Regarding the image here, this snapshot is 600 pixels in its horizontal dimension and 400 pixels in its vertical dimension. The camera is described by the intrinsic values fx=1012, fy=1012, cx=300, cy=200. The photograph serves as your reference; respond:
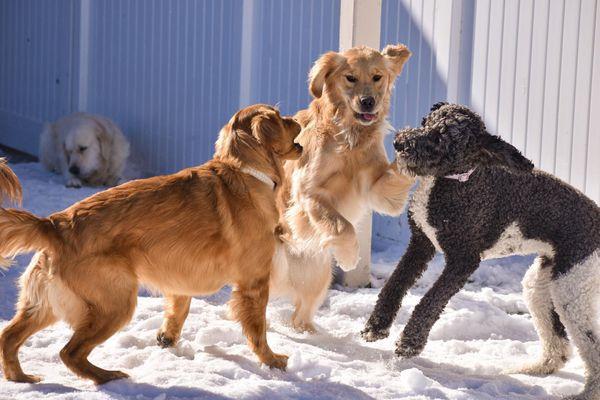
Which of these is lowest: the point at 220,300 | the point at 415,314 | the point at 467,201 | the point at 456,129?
the point at 220,300

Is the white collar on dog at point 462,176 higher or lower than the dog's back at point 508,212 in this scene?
higher

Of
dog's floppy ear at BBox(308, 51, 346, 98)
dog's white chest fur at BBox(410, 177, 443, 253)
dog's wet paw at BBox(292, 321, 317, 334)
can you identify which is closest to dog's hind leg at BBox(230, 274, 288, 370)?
dog's white chest fur at BBox(410, 177, 443, 253)

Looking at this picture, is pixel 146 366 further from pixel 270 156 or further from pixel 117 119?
pixel 117 119

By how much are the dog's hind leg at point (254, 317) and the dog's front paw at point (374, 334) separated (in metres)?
0.45

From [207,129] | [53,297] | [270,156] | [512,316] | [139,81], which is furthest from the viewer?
[139,81]

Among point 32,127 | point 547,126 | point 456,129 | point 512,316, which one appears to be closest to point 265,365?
point 456,129

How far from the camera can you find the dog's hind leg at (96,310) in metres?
4.14

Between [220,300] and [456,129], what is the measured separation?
7.60 ft

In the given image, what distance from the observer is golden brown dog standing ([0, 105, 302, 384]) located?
4152 millimetres

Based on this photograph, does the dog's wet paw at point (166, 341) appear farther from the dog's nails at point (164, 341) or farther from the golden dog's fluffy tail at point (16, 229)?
the golden dog's fluffy tail at point (16, 229)

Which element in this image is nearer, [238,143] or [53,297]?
[53,297]

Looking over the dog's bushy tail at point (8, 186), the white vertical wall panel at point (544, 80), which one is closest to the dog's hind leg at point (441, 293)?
the dog's bushy tail at point (8, 186)

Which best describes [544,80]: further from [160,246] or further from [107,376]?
[107,376]

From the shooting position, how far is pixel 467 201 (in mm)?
4453
